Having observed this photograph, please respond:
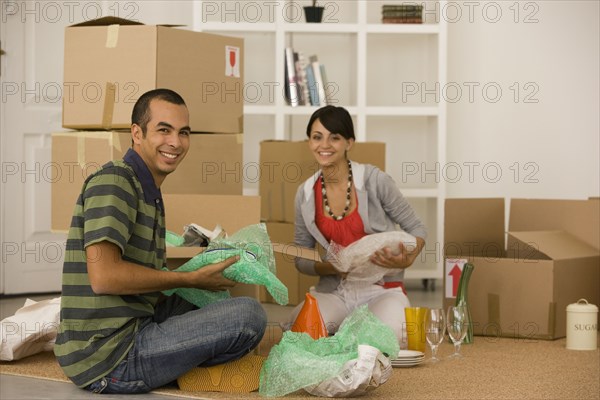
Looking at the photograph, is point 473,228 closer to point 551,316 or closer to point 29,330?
point 551,316

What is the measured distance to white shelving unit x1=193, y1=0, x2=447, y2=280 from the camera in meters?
5.21

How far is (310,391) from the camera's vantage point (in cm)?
271

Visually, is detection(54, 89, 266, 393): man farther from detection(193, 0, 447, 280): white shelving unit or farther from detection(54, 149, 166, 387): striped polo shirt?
detection(193, 0, 447, 280): white shelving unit

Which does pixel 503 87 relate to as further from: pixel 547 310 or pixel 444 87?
pixel 547 310

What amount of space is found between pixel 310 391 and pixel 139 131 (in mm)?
840

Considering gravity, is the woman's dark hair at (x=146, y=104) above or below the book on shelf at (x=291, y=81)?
below

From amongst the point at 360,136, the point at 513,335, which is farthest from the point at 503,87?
the point at 513,335

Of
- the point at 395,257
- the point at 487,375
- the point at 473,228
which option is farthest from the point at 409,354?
the point at 473,228

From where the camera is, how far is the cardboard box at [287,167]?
4.66 meters

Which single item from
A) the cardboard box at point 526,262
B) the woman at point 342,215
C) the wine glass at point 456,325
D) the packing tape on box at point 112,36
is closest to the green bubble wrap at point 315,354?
the wine glass at point 456,325

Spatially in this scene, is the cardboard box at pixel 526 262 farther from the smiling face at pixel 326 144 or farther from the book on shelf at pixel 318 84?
the book on shelf at pixel 318 84

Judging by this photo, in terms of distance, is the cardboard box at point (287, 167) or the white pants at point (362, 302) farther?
the cardboard box at point (287, 167)

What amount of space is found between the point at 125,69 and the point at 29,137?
169 cm

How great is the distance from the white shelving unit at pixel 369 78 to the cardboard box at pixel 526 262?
1002mm
